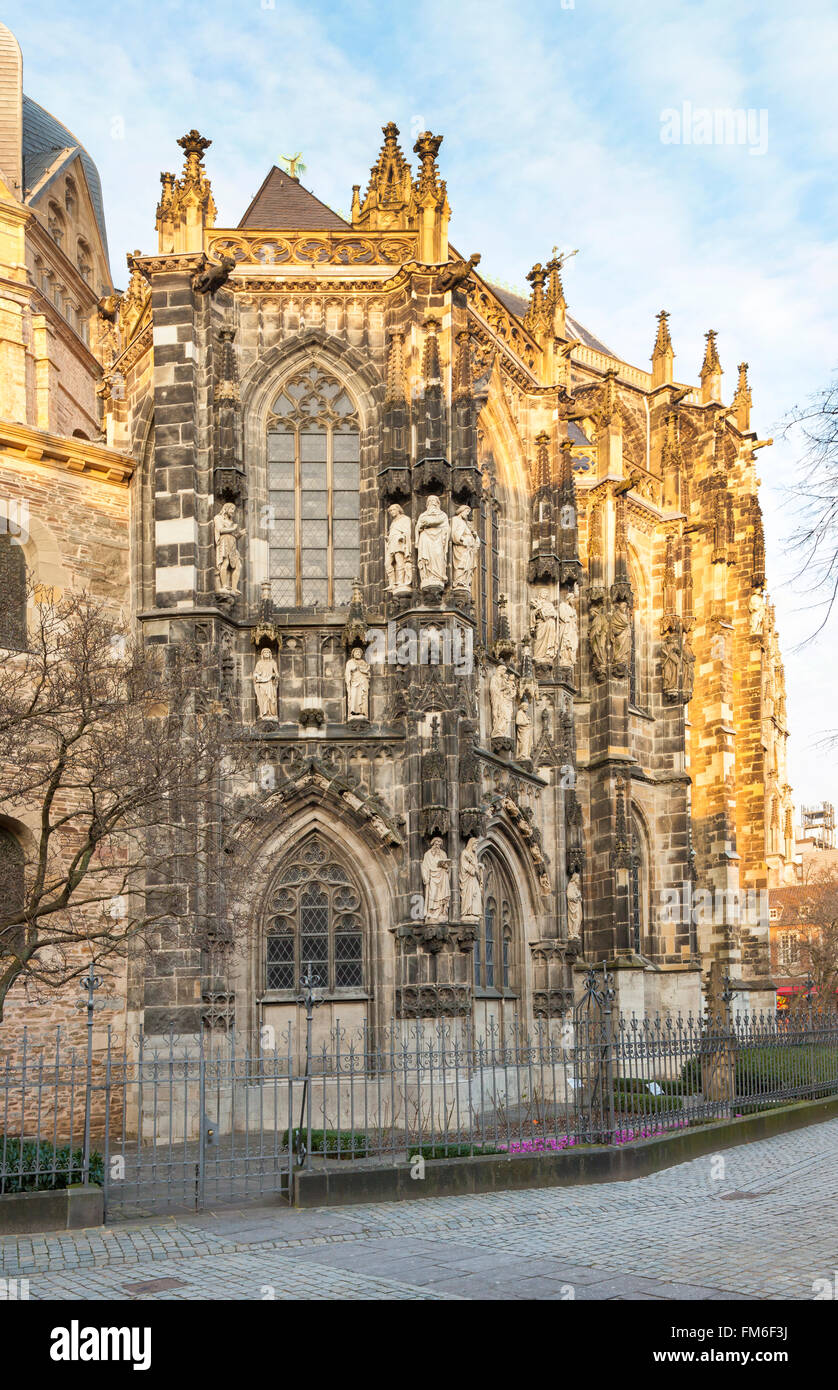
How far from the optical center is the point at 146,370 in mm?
21797

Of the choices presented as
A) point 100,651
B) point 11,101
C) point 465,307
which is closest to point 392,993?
point 100,651

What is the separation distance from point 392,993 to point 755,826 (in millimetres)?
19592

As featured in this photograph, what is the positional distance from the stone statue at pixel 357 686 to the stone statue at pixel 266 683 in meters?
1.06

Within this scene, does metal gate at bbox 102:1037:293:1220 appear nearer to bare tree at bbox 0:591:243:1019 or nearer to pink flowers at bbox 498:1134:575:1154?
bare tree at bbox 0:591:243:1019

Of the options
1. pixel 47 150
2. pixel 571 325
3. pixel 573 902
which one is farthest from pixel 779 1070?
pixel 47 150

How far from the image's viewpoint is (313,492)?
20.7m

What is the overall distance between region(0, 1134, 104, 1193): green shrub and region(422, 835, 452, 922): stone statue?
6.38 metres

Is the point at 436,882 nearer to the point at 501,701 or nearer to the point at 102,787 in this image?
the point at 501,701

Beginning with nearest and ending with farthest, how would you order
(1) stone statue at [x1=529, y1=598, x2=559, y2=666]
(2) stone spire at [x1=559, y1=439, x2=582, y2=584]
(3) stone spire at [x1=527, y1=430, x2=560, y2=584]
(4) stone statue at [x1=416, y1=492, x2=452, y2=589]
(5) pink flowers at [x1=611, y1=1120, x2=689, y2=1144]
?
(5) pink flowers at [x1=611, y1=1120, x2=689, y2=1144] < (4) stone statue at [x1=416, y1=492, x2=452, y2=589] < (1) stone statue at [x1=529, y1=598, x2=559, y2=666] < (3) stone spire at [x1=527, y1=430, x2=560, y2=584] < (2) stone spire at [x1=559, y1=439, x2=582, y2=584]

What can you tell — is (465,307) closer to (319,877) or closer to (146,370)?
(146,370)

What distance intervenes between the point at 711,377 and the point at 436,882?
21906mm

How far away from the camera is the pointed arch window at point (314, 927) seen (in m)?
19.2

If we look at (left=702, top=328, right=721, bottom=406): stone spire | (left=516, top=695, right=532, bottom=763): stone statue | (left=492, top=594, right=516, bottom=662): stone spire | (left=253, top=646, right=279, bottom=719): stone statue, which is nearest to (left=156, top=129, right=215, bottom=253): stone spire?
(left=253, top=646, right=279, bottom=719): stone statue

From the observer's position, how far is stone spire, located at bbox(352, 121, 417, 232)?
21.4 meters
